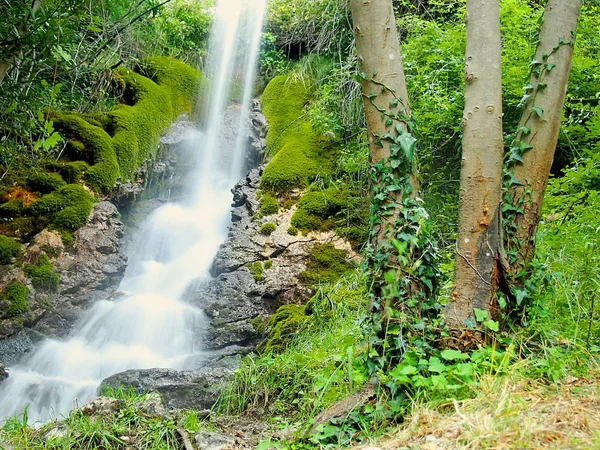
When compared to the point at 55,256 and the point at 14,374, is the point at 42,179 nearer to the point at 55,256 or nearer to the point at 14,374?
the point at 55,256

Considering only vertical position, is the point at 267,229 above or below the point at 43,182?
below

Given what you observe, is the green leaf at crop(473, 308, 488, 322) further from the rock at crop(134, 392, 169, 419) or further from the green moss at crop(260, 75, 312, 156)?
the green moss at crop(260, 75, 312, 156)

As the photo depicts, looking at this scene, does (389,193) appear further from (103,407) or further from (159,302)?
(159,302)

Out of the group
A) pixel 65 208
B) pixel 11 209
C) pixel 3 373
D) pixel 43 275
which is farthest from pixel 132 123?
pixel 3 373

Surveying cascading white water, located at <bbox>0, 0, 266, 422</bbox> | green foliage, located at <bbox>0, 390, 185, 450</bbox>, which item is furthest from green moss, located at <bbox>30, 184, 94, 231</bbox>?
green foliage, located at <bbox>0, 390, 185, 450</bbox>

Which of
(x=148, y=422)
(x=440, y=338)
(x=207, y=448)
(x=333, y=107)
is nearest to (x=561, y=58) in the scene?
(x=440, y=338)

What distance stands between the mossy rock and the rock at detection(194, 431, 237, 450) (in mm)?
4071

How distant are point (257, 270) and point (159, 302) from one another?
136 cm

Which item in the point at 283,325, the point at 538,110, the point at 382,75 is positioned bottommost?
the point at 283,325

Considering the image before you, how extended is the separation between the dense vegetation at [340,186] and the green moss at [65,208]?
2cm

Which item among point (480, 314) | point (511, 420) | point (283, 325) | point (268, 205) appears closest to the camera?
point (511, 420)

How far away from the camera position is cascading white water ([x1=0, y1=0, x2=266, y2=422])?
5.11 meters

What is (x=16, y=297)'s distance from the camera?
5.84 meters

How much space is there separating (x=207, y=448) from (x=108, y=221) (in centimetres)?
478
